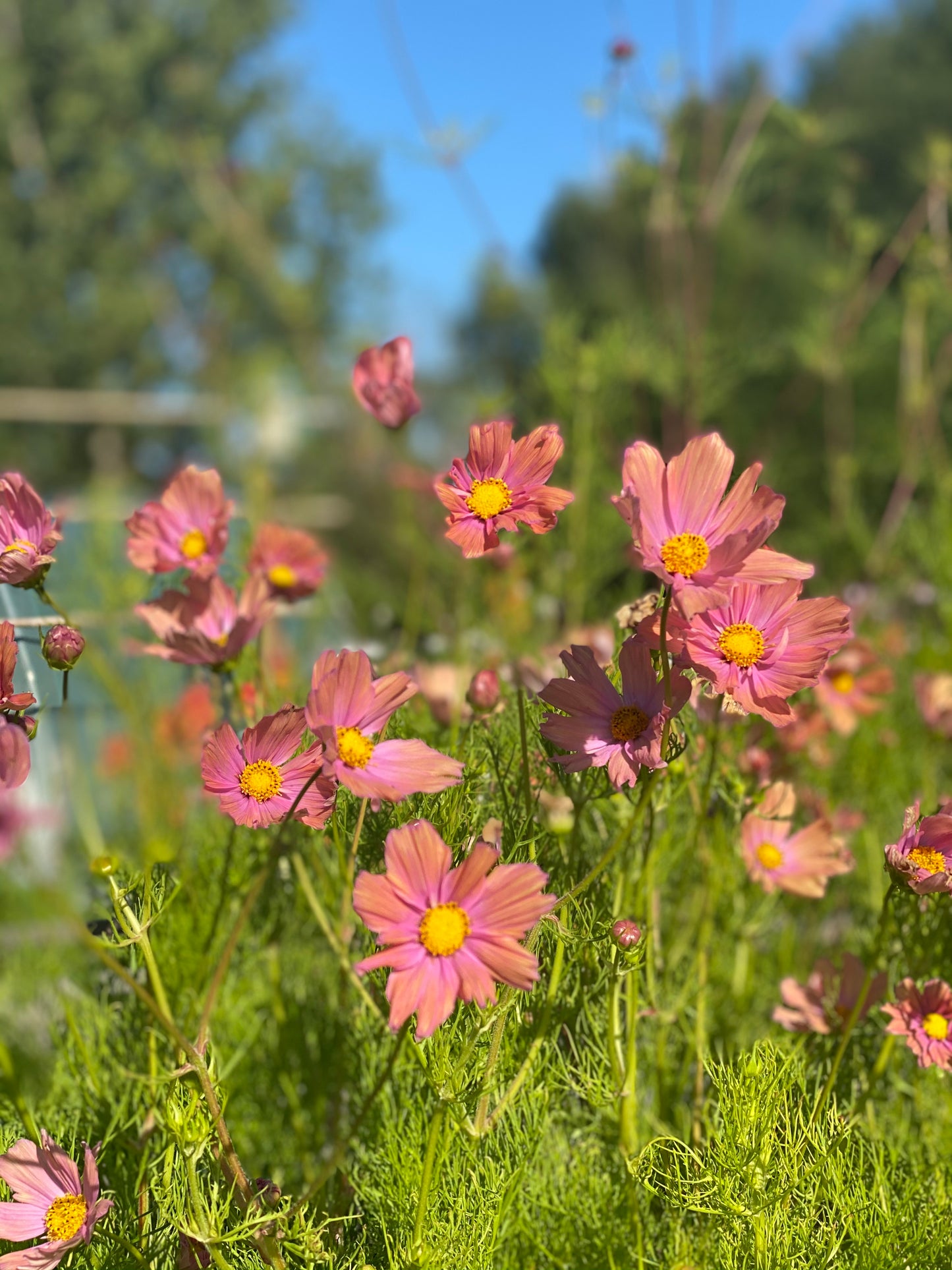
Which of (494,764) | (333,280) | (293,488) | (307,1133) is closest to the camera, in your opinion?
(494,764)

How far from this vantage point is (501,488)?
435mm

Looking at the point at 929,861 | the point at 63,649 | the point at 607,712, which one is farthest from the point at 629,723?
the point at 63,649

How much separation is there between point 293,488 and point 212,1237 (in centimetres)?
778

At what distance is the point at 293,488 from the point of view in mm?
7961

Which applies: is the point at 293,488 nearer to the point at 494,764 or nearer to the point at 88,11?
the point at 88,11

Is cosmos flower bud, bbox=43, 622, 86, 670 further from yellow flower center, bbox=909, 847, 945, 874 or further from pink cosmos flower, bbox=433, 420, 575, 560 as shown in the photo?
yellow flower center, bbox=909, 847, 945, 874

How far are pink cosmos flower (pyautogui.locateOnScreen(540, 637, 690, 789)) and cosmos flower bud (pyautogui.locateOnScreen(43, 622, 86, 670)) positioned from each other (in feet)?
0.67

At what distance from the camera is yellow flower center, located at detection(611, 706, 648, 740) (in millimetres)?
428

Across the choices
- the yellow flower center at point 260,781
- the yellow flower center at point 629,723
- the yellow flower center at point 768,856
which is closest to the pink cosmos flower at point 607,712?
the yellow flower center at point 629,723

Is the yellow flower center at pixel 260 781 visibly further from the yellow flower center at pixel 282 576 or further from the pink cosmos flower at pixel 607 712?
the yellow flower center at pixel 282 576

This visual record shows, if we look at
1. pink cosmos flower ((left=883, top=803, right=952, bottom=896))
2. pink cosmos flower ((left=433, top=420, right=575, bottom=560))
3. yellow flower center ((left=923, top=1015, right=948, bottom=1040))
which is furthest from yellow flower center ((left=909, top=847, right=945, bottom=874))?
pink cosmos flower ((left=433, top=420, right=575, bottom=560))

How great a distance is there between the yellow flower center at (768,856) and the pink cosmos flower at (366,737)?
0.29 metres

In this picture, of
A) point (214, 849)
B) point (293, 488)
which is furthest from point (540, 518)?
point (293, 488)

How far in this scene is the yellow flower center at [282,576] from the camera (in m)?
0.67
